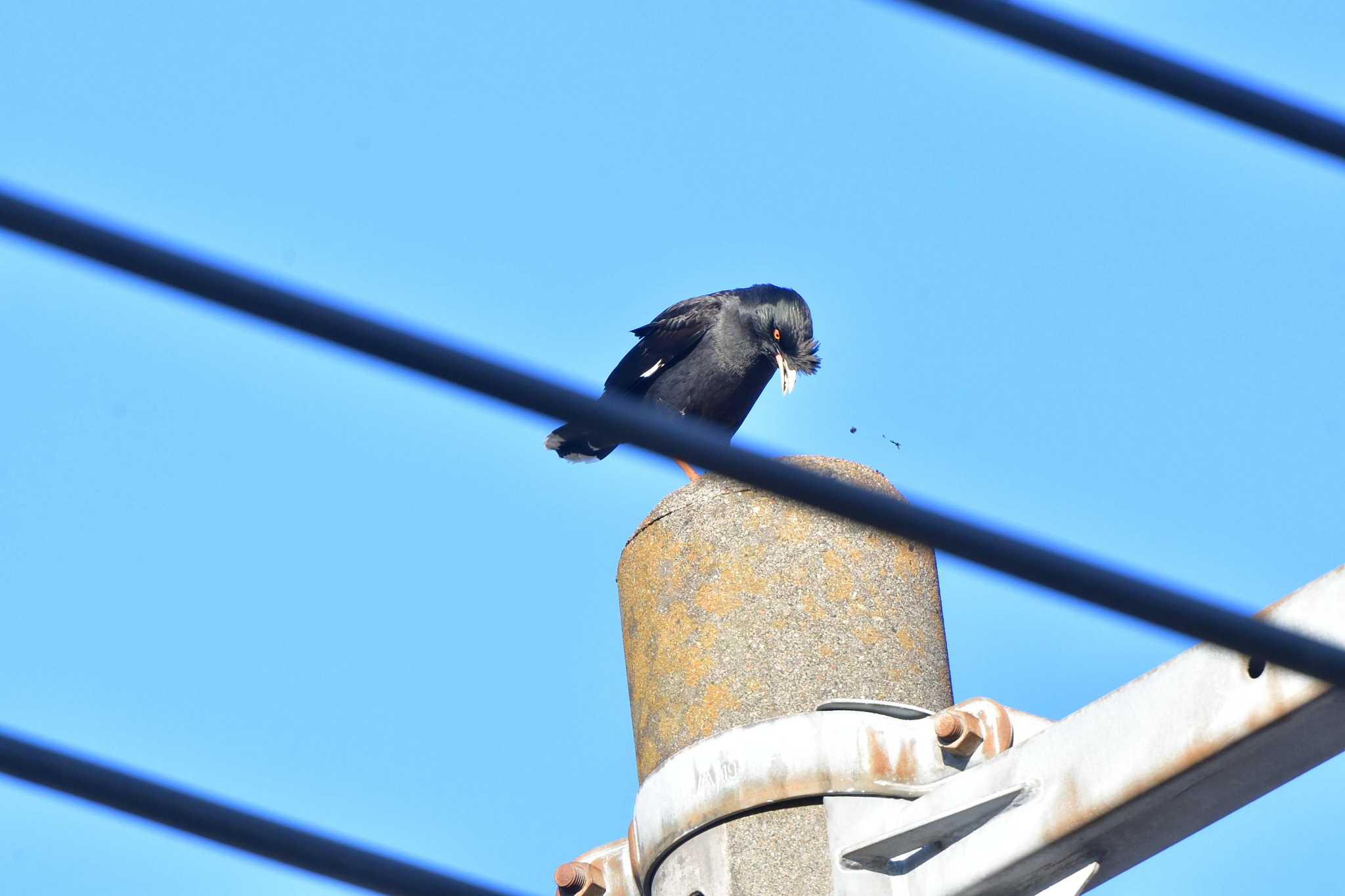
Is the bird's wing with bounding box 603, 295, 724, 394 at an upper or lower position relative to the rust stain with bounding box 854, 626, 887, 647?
upper

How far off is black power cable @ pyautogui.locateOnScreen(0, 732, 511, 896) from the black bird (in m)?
8.34

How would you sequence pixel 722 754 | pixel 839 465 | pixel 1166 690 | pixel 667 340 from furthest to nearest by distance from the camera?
pixel 667 340
pixel 839 465
pixel 722 754
pixel 1166 690

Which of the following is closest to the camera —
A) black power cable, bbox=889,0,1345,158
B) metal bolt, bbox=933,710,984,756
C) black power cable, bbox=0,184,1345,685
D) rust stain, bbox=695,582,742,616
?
black power cable, bbox=0,184,1345,685

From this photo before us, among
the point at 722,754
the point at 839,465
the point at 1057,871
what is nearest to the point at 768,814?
the point at 722,754

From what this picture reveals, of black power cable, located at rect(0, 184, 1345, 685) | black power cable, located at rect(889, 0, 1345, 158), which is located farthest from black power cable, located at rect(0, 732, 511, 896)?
black power cable, located at rect(889, 0, 1345, 158)

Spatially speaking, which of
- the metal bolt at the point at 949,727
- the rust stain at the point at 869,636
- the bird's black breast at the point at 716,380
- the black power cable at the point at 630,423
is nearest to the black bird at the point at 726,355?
the bird's black breast at the point at 716,380

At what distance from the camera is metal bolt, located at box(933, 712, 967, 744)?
4121mm

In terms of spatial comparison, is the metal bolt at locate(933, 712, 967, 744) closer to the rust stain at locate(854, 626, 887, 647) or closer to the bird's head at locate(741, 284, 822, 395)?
the rust stain at locate(854, 626, 887, 647)

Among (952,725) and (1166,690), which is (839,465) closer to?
(952,725)

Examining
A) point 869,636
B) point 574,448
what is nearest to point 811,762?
point 869,636

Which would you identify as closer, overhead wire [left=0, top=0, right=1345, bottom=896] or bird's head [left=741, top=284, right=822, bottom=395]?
overhead wire [left=0, top=0, right=1345, bottom=896]

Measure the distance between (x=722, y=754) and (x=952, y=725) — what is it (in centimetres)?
54

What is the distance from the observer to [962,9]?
185 centimetres

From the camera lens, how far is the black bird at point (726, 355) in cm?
1046
